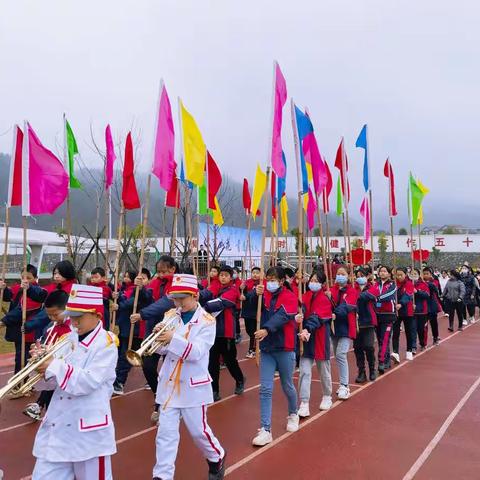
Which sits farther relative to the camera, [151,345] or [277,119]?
[277,119]

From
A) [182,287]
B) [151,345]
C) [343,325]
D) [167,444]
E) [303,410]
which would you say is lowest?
[303,410]

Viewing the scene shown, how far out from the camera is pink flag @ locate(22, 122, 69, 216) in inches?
272

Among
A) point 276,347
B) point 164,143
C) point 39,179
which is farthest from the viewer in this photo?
point 164,143

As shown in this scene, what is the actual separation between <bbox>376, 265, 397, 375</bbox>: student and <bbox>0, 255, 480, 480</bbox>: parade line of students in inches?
0.8

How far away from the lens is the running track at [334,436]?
460cm

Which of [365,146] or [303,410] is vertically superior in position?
[365,146]

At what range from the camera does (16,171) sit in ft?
22.9

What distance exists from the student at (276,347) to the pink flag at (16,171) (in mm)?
3739

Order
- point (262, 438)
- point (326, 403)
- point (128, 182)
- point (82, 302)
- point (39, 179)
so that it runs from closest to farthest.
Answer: point (82, 302) → point (262, 438) → point (326, 403) → point (39, 179) → point (128, 182)

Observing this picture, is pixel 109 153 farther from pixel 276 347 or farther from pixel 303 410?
pixel 303 410

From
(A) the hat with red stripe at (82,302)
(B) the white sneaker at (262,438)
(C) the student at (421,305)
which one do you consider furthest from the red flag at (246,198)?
(A) the hat with red stripe at (82,302)

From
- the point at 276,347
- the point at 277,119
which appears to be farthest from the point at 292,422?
the point at 277,119

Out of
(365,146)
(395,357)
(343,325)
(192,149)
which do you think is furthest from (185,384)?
(365,146)

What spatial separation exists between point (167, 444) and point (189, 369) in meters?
0.58
